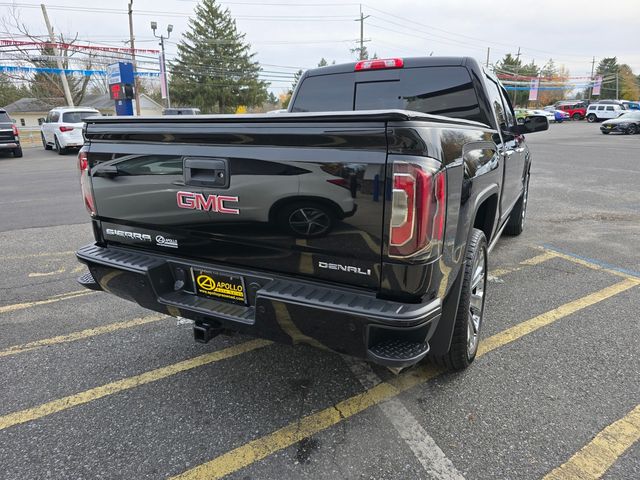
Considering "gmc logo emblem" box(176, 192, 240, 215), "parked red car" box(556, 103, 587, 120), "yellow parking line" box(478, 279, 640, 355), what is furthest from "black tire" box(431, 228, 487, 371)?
"parked red car" box(556, 103, 587, 120)

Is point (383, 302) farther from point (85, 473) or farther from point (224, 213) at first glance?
point (85, 473)

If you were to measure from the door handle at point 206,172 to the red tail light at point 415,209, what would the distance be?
2.87ft

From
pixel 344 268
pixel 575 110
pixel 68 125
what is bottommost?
pixel 344 268

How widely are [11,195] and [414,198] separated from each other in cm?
1043

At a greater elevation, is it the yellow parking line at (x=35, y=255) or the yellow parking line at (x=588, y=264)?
the yellow parking line at (x=35, y=255)

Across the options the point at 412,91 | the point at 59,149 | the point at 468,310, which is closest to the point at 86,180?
the point at 468,310

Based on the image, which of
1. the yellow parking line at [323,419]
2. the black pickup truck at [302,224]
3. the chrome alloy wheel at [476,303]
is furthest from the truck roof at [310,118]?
the yellow parking line at [323,419]

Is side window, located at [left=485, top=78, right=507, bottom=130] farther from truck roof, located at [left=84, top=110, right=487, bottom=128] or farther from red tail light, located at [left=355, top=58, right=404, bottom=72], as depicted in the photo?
truck roof, located at [left=84, top=110, right=487, bottom=128]

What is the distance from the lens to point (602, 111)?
44375mm

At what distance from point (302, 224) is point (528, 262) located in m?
3.81

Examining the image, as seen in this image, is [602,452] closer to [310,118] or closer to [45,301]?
[310,118]

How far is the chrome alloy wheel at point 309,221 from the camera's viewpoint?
2027 millimetres

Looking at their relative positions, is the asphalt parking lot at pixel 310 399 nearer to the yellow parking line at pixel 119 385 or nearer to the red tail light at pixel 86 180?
the yellow parking line at pixel 119 385

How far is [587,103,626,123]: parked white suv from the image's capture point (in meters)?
43.2
